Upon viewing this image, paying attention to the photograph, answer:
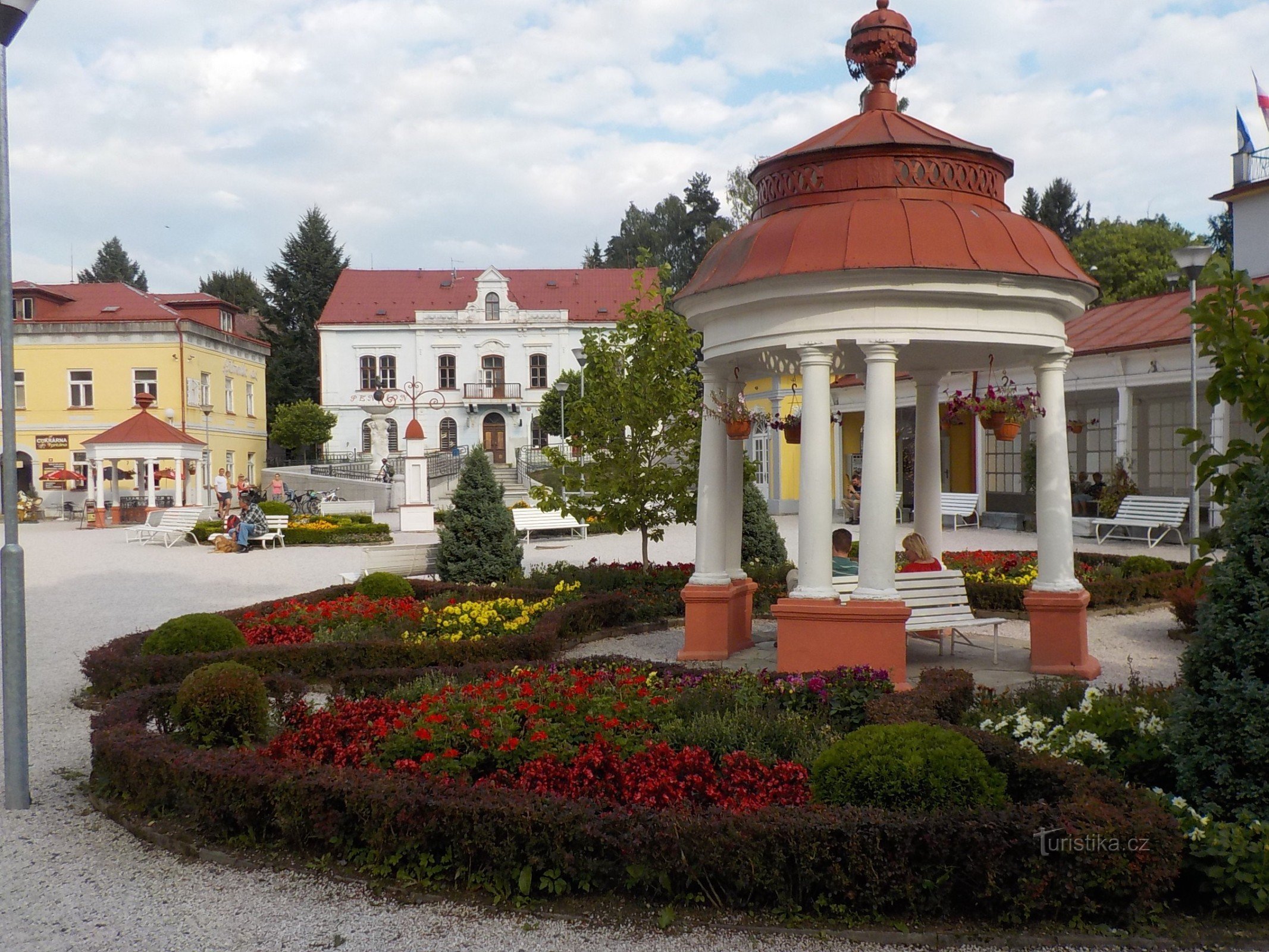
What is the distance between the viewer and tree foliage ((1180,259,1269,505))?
409 centimetres

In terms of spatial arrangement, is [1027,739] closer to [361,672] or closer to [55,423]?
[361,672]

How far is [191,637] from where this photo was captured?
8.62 meters

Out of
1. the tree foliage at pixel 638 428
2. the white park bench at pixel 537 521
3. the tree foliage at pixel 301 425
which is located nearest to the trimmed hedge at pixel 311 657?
the tree foliage at pixel 638 428

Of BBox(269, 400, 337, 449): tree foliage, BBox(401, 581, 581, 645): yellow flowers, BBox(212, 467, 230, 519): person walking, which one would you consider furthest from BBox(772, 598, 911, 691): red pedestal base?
BBox(269, 400, 337, 449): tree foliage

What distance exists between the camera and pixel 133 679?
808 centimetres

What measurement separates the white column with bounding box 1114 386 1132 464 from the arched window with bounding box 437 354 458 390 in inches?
1509

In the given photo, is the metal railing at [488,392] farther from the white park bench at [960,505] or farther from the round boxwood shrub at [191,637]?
the round boxwood shrub at [191,637]

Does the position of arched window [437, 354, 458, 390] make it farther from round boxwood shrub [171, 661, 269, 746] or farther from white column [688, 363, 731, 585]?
round boxwood shrub [171, 661, 269, 746]

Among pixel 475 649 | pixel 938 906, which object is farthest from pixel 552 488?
pixel 938 906

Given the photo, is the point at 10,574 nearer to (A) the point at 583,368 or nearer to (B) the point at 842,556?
(B) the point at 842,556

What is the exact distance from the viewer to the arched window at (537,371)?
182 feet

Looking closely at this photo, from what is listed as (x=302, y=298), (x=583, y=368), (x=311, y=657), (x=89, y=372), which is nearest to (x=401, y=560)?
(x=583, y=368)

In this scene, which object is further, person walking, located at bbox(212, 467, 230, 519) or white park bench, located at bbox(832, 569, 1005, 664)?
person walking, located at bbox(212, 467, 230, 519)

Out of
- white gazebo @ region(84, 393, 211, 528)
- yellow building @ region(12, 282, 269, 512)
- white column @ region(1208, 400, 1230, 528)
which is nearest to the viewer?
white column @ region(1208, 400, 1230, 528)
